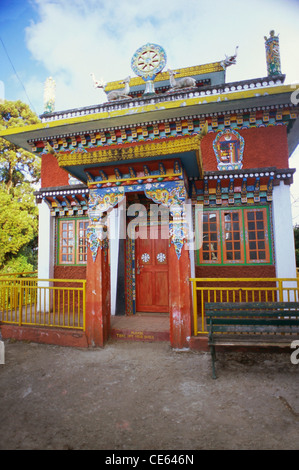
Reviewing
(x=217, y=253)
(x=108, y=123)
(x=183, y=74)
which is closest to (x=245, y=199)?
(x=217, y=253)

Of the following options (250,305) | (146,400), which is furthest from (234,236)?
(146,400)

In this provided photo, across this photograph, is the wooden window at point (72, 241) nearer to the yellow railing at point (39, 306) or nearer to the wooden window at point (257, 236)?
the yellow railing at point (39, 306)

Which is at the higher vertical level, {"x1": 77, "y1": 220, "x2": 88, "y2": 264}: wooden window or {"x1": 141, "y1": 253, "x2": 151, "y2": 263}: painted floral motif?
{"x1": 77, "y1": 220, "x2": 88, "y2": 264}: wooden window

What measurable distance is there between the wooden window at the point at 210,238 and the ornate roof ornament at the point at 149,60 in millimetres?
4657

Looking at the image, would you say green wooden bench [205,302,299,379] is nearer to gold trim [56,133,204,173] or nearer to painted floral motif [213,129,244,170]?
gold trim [56,133,204,173]

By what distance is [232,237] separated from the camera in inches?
279

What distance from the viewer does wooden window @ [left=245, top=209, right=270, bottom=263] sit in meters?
6.87

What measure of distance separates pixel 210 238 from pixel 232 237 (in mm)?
581

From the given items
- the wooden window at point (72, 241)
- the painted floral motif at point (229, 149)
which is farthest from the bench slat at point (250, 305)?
the wooden window at point (72, 241)

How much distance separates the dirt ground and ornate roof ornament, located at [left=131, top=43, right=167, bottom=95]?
772 centimetres

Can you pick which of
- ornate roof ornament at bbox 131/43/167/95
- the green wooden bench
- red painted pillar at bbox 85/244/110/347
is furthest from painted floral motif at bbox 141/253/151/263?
ornate roof ornament at bbox 131/43/167/95

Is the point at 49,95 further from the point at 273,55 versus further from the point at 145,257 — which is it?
the point at 273,55

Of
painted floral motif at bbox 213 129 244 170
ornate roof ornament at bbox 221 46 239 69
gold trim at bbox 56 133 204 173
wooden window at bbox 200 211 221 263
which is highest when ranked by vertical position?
ornate roof ornament at bbox 221 46 239 69
